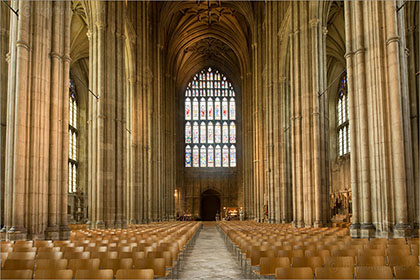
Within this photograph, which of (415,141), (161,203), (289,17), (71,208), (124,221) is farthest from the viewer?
(161,203)

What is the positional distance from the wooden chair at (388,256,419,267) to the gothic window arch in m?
38.1

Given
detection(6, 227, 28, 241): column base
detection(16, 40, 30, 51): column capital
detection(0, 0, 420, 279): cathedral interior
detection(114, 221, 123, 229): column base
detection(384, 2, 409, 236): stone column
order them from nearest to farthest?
detection(6, 227, 28, 241): column base
detection(384, 2, 409, 236): stone column
detection(0, 0, 420, 279): cathedral interior
detection(16, 40, 30, 51): column capital
detection(114, 221, 123, 229): column base

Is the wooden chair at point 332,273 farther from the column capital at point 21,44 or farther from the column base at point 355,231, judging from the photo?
the column capital at point 21,44

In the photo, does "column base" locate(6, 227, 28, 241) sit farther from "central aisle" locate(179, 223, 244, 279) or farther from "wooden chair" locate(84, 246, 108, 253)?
"central aisle" locate(179, 223, 244, 279)

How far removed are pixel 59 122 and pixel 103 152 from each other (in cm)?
827

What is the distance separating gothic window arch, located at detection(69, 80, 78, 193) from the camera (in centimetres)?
4332

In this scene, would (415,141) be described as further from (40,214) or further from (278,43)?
(40,214)

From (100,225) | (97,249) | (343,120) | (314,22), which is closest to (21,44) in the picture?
(97,249)

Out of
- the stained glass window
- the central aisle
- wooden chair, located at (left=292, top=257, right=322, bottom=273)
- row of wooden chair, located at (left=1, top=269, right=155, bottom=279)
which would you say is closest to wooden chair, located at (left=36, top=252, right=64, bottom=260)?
row of wooden chair, located at (left=1, top=269, right=155, bottom=279)

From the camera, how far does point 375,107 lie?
15.8m

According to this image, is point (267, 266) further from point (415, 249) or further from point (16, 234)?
point (16, 234)

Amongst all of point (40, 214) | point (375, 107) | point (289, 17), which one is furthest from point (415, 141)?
point (40, 214)

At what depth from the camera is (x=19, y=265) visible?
7.86m

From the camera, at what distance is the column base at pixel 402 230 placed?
14320mm
